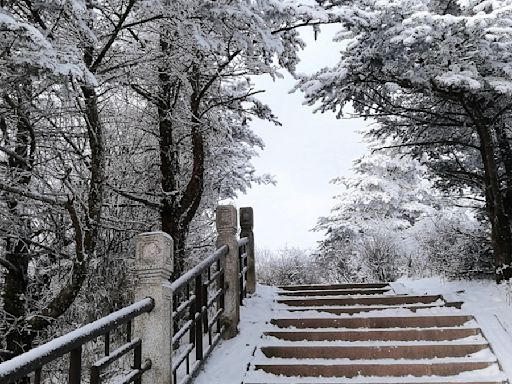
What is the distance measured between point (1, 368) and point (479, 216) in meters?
10.7

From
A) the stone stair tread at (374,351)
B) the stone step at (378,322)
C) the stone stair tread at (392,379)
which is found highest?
the stone step at (378,322)

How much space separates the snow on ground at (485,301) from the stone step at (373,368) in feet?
1.47

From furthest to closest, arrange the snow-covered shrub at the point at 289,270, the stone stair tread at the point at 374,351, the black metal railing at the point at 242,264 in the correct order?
the snow-covered shrub at the point at 289,270 < the black metal railing at the point at 242,264 < the stone stair tread at the point at 374,351

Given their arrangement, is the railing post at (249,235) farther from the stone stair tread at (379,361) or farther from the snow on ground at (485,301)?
the stone stair tread at (379,361)

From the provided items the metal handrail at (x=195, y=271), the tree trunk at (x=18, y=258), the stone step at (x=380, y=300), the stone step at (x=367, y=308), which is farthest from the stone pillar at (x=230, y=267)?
the tree trunk at (x=18, y=258)

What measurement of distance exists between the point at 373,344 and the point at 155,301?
2.98m

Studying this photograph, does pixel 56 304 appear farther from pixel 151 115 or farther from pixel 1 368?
pixel 151 115

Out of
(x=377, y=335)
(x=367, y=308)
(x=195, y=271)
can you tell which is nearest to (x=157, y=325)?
(x=195, y=271)

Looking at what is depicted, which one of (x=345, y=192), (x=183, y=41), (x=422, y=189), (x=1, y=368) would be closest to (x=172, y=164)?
(x=183, y=41)

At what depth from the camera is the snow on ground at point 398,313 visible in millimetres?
5631

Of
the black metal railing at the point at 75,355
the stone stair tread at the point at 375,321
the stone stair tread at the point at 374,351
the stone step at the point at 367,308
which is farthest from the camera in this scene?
the stone step at the point at 367,308

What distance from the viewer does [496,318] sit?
676cm

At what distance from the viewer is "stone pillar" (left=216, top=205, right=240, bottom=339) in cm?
677

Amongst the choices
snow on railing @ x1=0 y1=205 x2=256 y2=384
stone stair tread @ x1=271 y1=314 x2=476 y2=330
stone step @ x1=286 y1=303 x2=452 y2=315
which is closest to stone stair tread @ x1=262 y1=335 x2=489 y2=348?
stone stair tread @ x1=271 y1=314 x2=476 y2=330
